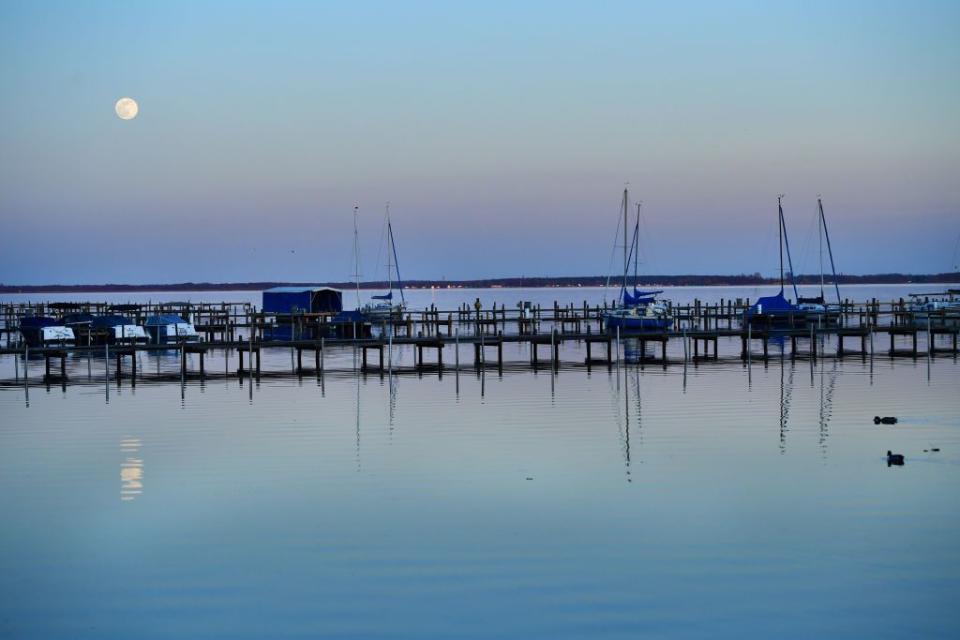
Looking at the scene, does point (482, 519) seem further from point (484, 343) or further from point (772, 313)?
point (772, 313)

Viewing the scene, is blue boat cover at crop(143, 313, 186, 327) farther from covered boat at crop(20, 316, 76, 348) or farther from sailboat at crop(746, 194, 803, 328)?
sailboat at crop(746, 194, 803, 328)

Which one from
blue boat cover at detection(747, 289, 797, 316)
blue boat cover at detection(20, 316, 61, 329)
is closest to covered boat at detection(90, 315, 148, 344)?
blue boat cover at detection(20, 316, 61, 329)

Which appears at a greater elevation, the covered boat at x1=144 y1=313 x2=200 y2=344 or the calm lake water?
the covered boat at x1=144 y1=313 x2=200 y2=344

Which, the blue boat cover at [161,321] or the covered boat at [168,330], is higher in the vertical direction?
the blue boat cover at [161,321]

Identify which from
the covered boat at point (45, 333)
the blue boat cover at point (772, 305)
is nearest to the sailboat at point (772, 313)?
the blue boat cover at point (772, 305)

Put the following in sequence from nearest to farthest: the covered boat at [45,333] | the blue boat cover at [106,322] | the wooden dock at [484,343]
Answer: the wooden dock at [484,343], the covered boat at [45,333], the blue boat cover at [106,322]

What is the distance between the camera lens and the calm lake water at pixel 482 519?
575 inches

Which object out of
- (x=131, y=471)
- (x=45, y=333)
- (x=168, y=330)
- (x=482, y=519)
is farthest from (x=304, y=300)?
(x=482, y=519)

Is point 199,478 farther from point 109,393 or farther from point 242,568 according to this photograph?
point 109,393

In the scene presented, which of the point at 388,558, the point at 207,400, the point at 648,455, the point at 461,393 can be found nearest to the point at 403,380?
the point at 461,393

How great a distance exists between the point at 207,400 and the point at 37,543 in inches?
803

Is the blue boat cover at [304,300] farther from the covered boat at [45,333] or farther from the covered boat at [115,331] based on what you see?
the covered boat at [45,333]

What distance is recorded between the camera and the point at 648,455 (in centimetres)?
2659

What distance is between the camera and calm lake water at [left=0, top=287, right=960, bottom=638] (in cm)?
1459
